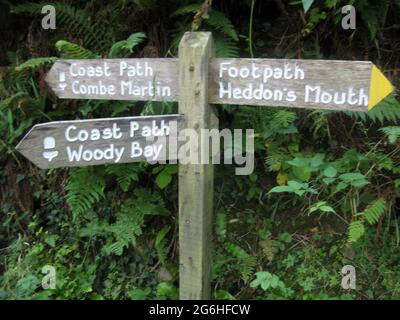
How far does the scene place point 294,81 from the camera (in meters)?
2.07

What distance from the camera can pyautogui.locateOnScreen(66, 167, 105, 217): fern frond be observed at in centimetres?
304

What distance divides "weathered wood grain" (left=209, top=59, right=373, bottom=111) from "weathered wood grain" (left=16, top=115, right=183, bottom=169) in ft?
0.95

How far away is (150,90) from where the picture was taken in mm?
2271

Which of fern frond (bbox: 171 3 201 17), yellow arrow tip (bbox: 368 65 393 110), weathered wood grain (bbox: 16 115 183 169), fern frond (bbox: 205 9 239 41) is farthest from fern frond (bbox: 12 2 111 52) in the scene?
yellow arrow tip (bbox: 368 65 393 110)

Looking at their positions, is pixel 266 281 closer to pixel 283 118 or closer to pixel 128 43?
pixel 283 118

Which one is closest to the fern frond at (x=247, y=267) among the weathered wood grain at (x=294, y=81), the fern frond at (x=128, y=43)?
the weathered wood grain at (x=294, y=81)

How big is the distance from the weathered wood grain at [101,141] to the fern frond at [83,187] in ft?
2.83

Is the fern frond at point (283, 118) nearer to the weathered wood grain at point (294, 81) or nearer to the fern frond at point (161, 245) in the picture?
the weathered wood grain at point (294, 81)

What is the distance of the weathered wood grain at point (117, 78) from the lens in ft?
7.39

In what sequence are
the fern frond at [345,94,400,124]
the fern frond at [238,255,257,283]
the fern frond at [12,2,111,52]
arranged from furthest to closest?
1. the fern frond at [12,2,111,52]
2. the fern frond at [238,255,257,283]
3. the fern frond at [345,94,400,124]

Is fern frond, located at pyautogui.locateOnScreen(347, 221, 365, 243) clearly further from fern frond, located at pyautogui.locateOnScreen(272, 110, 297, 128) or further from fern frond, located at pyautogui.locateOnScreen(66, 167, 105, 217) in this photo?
fern frond, located at pyautogui.locateOnScreen(66, 167, 105, 217)

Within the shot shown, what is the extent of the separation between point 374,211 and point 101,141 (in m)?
1.61

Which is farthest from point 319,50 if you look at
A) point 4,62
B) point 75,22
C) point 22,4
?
point 4,62

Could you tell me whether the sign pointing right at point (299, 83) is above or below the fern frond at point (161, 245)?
above
